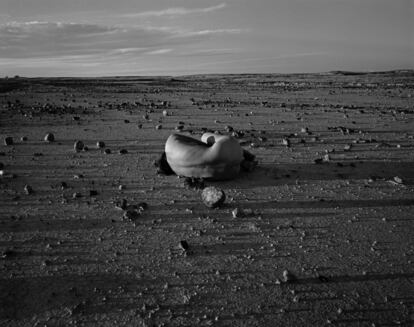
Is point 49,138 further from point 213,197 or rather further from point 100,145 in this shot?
point 213,197

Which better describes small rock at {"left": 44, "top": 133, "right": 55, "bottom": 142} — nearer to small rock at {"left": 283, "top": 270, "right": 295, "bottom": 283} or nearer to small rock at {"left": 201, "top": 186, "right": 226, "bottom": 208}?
small rock at {"left": 201, "top": 186, "right": 226, "bottom": 208}

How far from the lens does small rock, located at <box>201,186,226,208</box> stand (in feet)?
21.6

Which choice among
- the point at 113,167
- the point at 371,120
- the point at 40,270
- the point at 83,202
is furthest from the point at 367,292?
the point at 371,120

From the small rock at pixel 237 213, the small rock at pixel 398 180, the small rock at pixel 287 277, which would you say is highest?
the small rock at pixel 398 180

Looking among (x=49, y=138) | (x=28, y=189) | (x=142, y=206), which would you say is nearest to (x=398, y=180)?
(x=142, y=206)

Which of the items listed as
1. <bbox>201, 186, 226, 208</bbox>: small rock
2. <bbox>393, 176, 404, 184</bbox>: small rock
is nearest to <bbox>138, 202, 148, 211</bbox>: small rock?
<bbox>201, 186, 226, 208</bbox>: small rock

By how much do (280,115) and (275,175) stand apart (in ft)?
35.6

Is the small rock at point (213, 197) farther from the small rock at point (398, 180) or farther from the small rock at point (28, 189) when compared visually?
the small rock at point (398, 180)

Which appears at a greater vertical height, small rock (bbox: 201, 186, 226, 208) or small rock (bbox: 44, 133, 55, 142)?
small rock (bbox: 44, 133, 55, 142)

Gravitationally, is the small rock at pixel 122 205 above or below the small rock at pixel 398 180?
below

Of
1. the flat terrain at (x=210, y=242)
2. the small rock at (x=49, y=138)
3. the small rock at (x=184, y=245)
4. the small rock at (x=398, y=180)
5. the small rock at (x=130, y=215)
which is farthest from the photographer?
the small rock at (x=49, y=138)

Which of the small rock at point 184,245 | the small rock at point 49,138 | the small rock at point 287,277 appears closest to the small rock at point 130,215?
the small rock at point 184,245

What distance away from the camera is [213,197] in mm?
6637

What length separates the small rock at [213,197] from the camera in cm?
660
